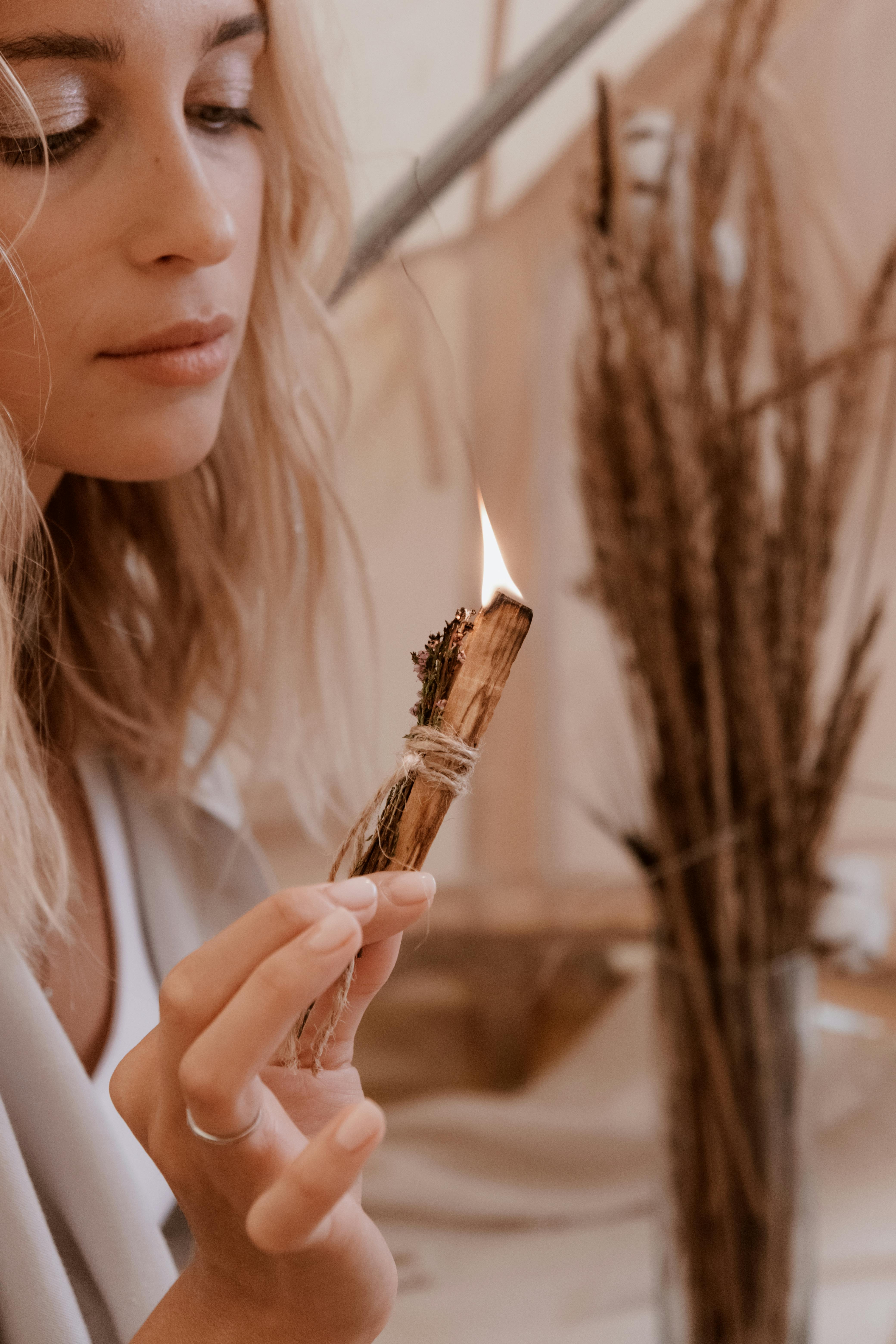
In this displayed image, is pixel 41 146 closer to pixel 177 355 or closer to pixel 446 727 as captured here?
pixel 177 355

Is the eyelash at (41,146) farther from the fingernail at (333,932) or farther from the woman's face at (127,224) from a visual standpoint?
the fingernail at (333,932)

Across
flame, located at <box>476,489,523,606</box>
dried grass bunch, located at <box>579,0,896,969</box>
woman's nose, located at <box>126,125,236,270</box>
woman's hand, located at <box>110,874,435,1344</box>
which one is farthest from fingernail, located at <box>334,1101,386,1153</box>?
Answer: dried grass bunch, located at <box>579,0,896,969</box>

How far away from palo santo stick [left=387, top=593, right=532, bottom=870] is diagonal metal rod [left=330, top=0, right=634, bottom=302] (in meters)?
0.53

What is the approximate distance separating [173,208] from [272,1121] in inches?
16.5

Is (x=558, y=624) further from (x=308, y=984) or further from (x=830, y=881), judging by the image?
(x=308, y=984)

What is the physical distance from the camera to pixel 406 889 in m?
0.43

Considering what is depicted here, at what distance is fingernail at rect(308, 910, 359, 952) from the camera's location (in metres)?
0.39

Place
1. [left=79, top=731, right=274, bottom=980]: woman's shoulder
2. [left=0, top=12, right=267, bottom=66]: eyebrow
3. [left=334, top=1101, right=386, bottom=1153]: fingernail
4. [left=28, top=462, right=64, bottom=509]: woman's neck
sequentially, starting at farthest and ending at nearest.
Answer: [left=79, top=731, right=274, bottom=980]: woman's shoulder
[left=28, top=462, right=64, bottom=509]: woman's neck
[left=0, top=12, right=267, bottom=66]: eyebrow
[left=334, top=1101, right=386, bottom=1153]: fingernail

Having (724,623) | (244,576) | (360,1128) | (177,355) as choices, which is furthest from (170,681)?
(360,1128)

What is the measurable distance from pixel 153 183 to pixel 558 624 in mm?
1114

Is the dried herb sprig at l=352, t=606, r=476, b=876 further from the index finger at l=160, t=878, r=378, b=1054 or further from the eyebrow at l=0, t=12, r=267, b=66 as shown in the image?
the eyebrow at l=0, t=12, r=267, b=66

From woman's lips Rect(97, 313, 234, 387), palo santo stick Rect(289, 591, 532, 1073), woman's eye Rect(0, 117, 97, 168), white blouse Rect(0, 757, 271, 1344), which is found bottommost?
white blouse Rect(0, 757, 271, 1344)

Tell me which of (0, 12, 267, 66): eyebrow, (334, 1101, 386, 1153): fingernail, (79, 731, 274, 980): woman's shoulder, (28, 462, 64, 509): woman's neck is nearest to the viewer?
(334, 1101, 386, 1153): fingernail

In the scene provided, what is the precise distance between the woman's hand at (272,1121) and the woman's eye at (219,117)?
1.41 feet
